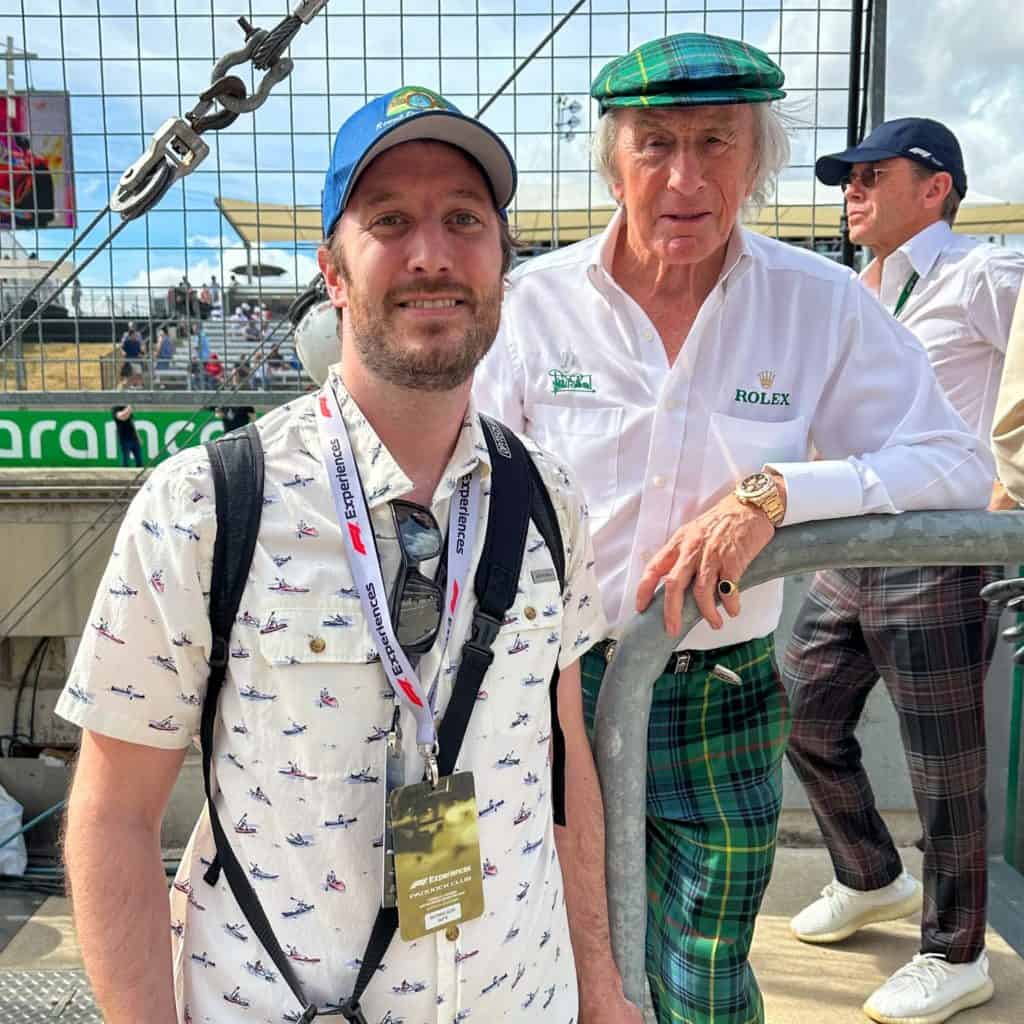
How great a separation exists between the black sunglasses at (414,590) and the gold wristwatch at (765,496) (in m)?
0.54

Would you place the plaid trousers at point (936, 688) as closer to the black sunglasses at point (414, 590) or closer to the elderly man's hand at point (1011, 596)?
the elderly man's hand at point (1011, 596)

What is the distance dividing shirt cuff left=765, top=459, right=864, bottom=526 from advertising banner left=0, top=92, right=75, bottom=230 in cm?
435

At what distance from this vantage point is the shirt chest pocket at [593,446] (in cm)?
192

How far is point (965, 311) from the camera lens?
3.04 m

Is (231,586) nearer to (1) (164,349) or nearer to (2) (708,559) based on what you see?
(2) (708,559)

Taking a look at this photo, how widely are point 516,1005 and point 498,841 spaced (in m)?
0.21

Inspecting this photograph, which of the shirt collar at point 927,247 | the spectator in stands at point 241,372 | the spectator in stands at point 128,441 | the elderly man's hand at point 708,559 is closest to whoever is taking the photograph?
the elderly man's hand at point 708,559

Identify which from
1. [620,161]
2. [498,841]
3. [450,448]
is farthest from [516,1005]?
[620,161]

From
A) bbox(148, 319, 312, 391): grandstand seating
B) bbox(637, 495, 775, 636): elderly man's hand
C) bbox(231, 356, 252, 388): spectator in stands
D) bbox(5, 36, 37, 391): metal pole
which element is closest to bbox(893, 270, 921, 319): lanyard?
bbox(637, 495, 775, 636): elderly man's hand

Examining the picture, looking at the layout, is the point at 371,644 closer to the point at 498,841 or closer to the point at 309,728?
the point at 309,728

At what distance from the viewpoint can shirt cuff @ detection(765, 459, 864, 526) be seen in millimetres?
1622

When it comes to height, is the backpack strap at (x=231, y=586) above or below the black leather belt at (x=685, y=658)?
above

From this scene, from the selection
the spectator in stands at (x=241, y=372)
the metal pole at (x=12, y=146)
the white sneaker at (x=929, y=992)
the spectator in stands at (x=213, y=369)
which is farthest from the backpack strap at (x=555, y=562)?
the spectator in stands at (x=213, y=369)

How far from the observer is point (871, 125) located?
13.1 ft
